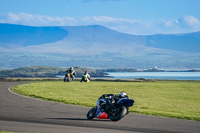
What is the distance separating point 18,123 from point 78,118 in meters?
3.05

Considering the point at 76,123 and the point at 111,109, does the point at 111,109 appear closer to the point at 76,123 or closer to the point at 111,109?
the point at 111,109

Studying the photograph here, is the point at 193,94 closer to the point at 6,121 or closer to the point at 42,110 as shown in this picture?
the point at 42,110

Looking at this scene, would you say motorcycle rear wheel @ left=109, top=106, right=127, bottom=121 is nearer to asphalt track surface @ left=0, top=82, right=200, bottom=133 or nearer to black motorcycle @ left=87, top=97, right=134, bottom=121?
black motorcycle @ left=87, top=97, right=134, bottom=121

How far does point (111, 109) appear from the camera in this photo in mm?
17844

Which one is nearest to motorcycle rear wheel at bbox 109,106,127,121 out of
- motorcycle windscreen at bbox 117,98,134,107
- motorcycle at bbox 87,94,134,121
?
→ motorcycle at bbox 87,94,134,121

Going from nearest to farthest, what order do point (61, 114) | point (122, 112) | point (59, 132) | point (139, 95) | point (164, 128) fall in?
1. point (59, 132)
2. point (164, 128)
3. point (122, 112)
4. point (61, 114)
5. point (139, 95)

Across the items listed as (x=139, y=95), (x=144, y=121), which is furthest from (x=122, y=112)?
(x=139, y=95)

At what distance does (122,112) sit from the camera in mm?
17203

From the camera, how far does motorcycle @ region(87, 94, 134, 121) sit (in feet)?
56.4

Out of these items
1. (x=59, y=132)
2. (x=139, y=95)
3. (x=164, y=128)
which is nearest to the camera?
(x=59, y=132)

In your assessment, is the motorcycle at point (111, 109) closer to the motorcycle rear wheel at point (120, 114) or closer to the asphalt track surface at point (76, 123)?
the motorcycle rear wheel at point (120, 114)

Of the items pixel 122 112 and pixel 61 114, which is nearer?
pixel 122 112

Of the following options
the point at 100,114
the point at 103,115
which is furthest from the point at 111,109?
the point at 100,114

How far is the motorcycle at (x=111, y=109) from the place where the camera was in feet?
56.4
